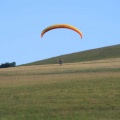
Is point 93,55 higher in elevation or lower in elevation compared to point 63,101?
higher

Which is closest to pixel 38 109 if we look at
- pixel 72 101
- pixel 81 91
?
pixel 72 101

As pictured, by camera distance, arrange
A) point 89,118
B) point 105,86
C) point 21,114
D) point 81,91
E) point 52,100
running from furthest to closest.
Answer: point 105,86
point 81,91
point 52,100
point 21,114
point 89,118

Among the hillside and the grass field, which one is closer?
the grass field

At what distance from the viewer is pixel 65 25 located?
17.2m

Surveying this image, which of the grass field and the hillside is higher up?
the hillside

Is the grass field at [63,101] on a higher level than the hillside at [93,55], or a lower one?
lower

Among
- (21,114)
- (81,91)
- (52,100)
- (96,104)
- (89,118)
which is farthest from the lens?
(81,91)

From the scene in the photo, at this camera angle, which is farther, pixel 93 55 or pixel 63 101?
pixel 93 55

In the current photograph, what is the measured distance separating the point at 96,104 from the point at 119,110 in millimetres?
2140

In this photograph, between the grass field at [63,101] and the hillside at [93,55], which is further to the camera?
the hillside at [93,55]

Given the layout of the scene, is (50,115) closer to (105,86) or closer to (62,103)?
(62,103)

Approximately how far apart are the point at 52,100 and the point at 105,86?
5872mm

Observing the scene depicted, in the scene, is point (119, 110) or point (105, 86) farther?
point (105, 86)

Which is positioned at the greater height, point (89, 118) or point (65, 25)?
point (65, 25)
